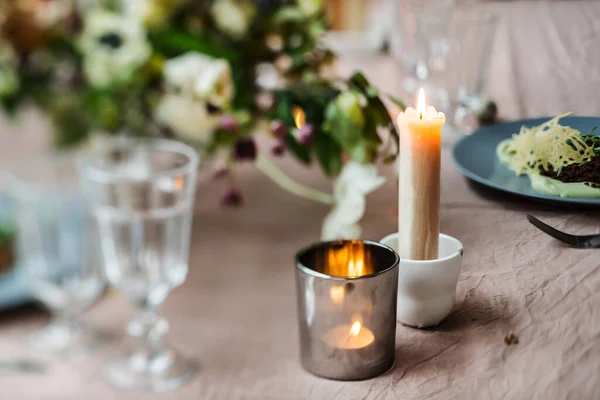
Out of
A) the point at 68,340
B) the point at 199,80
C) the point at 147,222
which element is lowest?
the point at 68,340

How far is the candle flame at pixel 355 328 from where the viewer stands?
235 mm

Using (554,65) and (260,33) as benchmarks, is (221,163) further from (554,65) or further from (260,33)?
→ (554,65)

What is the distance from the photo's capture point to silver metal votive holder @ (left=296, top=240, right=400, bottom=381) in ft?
0.75

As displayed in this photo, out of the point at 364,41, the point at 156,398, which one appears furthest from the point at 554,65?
the point at 364,41

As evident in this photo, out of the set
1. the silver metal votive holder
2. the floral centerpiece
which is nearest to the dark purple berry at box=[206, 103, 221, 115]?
the floral centerpiece

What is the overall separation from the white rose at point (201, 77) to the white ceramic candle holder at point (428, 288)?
0.23m

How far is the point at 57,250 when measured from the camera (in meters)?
0.55

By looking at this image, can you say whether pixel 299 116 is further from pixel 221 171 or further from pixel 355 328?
pixel 355 328

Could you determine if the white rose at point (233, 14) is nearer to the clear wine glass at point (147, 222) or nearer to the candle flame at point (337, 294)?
the clear wine glass at point (147, 222)

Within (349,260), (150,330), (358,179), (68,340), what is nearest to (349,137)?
(358,179)

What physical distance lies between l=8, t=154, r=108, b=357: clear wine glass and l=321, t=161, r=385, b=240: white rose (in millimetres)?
233

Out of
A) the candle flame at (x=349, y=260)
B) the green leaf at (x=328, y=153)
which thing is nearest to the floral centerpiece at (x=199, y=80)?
the green leaf at (x=328, y=153)

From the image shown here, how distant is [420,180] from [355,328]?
0.06 meters

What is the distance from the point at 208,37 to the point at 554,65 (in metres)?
0.27
